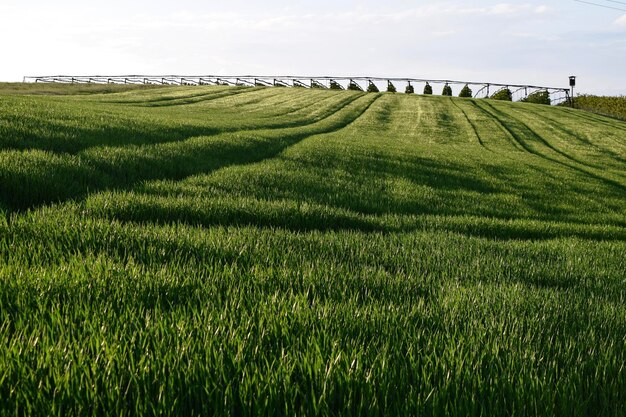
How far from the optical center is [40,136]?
11.4m

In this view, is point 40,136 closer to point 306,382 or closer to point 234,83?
point 306,382

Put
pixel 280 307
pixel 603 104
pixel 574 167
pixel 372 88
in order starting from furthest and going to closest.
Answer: pixel 372 88
pixel 603 104
pixel 574 167
pixel 280 307

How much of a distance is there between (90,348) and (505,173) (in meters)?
19.0

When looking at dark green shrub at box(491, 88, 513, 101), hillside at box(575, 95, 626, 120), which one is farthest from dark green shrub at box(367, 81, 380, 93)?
hillside at box(575, 95, 626, 120)

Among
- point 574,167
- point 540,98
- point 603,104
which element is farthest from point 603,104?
point 574,167

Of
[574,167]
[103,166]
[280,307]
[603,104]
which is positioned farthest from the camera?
[603,104]

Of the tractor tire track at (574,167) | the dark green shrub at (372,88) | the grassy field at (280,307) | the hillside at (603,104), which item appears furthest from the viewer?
the dark green shrub at (372,88)

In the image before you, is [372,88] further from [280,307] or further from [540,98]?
[280,307]

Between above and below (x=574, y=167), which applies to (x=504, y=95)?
above

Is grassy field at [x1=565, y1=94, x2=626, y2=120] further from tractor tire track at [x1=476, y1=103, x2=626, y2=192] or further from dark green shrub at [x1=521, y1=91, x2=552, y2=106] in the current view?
tractor tire track at [x1=476, y1=103, x2=626, y2=192]

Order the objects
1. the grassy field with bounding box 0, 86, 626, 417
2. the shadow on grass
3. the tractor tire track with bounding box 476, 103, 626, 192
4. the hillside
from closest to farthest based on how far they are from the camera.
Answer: the grassy field with bounding box 0, 86, 626, 417, the shadow on grass, the tractor tire track with bounding box 476, 103, 626, 192, the hillside

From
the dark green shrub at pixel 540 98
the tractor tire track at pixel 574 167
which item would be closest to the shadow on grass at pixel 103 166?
the tractor tire track at pixel 574 167

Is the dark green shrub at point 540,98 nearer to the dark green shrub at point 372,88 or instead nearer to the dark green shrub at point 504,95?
the dark green shrub at point 504,95

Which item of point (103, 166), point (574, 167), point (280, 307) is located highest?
point (103, 166)
